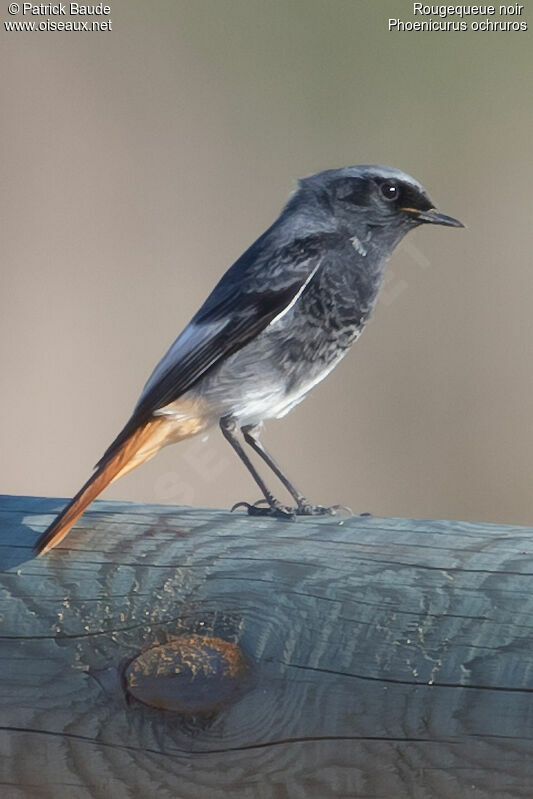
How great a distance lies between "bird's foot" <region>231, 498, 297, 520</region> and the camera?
10.1ft

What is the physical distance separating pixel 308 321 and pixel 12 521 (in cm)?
140

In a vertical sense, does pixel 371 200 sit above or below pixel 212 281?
above

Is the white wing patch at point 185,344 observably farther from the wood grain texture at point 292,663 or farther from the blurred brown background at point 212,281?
the blurred brown background at point 212,281

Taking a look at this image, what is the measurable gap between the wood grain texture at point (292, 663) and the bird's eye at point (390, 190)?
5.82 feet

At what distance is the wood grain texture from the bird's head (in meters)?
1.73

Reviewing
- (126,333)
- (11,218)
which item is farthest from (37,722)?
(11,218)

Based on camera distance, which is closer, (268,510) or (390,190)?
(268,510)

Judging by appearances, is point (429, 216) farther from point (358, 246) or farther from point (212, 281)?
point (212, 281)

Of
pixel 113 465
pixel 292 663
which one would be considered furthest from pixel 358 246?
pixel 292 663

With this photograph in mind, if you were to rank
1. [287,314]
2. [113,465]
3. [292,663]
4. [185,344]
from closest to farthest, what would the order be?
[292,663] → [113,465] → [185,344] → [287,314]

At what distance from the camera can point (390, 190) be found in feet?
13.8

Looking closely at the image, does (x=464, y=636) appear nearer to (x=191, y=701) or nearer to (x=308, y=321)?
(x=191, y=701)

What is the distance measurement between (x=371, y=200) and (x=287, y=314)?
1.55ft

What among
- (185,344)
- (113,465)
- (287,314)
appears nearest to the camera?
(113,465)
